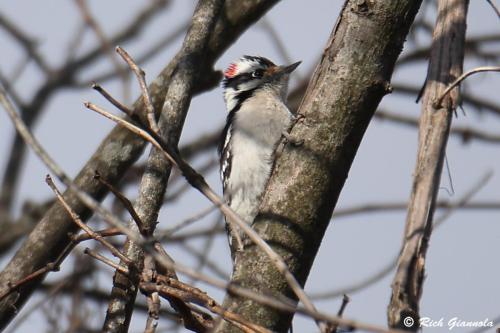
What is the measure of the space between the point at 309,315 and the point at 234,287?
0.21 metres

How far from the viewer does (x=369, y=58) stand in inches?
122

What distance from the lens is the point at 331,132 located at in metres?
3.10

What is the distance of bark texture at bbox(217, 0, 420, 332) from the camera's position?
10.0 ft

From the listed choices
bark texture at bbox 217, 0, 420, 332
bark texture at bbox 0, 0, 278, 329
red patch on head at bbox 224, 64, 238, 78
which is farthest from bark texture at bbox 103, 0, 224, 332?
red patch on head at bbox 224, 64, 238, 78

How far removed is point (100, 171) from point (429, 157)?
7.99 ft

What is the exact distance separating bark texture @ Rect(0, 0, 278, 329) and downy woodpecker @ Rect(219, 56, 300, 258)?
2.53 feet

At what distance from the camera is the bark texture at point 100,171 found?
421cm

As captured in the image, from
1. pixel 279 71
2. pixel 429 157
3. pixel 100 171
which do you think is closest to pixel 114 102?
pixel 429 157

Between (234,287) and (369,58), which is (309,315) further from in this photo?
(369,58)

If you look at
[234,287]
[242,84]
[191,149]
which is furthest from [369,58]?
[191,149]

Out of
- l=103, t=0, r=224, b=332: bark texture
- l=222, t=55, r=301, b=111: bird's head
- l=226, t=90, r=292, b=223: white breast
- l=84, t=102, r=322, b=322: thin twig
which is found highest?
l=222, t=55, r=301, b=111: bird's head

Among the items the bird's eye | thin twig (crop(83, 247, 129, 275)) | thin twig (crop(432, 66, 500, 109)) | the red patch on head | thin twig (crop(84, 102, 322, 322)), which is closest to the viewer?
thin twig (crop(84, 102, 322, 322))

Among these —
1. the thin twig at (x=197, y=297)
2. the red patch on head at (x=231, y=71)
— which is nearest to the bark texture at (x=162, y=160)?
the thin twig at (x=197, y=297)

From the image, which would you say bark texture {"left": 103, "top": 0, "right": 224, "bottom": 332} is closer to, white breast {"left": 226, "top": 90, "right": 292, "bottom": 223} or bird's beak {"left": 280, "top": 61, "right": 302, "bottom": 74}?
white breast {"left": 226, "top": 90, "right": 292, "bottom": 223}
